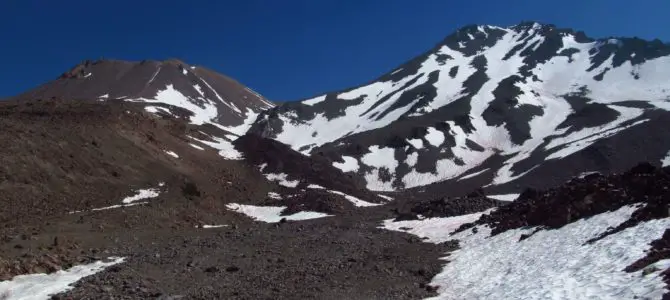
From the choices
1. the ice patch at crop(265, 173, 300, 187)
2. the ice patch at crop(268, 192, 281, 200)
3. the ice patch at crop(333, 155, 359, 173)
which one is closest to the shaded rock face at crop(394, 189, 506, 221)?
the ice patch at crop(268, 192, 281, 200)

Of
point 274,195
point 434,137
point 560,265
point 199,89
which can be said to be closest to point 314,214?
point 274,195

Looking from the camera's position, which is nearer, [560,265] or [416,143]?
[560,265]

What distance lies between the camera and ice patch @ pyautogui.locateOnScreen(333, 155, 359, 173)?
9559cm

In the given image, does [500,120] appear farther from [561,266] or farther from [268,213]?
[561,266]

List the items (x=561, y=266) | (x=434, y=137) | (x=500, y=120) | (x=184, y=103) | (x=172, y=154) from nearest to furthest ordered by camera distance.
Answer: (x=561, y=266) → (x=172, y=154) → (x=434, y=137) → (x=500, y=120) → (x=184, y=103)

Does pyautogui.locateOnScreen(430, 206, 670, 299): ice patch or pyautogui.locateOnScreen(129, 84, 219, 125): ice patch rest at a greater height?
pyautogui.locateOnScreen(129, 84, 219, 125): ice patch

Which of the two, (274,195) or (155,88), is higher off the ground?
(155,88)

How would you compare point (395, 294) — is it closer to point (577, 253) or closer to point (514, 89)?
point (577, 253)

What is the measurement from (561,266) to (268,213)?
3179 centimetres

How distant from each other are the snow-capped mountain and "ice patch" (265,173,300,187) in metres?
33.2

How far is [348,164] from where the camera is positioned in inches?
3883

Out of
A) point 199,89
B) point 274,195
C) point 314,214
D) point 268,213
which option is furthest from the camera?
point 199,89

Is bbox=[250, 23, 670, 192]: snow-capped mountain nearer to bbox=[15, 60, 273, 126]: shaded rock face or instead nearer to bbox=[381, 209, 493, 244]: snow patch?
bbox=[15, 60, 273, 126]: shaded rock face

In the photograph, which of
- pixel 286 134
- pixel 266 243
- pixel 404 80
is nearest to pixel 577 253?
pixel 266 243
